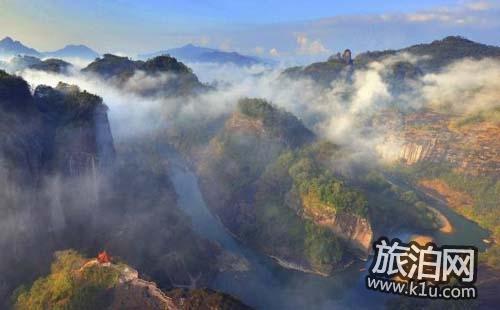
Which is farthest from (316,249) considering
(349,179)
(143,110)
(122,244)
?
(143,110)

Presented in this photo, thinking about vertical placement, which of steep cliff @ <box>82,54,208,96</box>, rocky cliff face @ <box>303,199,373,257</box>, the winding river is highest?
steep cliff @ <box>82,54,208,96</box>

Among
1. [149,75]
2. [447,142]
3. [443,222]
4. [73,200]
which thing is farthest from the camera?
[149,75]

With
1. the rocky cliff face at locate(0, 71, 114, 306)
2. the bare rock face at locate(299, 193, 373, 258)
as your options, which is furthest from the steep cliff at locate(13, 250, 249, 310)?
the bare rock face at locate(299, 193, 373, 258)

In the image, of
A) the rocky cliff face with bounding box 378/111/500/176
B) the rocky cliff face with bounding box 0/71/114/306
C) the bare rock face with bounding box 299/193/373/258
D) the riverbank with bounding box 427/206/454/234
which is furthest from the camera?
the rocky cliff face with bounding box 378/111/500/176

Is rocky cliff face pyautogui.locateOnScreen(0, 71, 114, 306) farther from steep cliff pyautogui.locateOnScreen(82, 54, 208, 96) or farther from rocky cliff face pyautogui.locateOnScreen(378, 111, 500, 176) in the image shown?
rocky cliff face pyautogui.locateOnScreen(378, 111, 500, 176)

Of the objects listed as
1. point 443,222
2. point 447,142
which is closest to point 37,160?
point 443,222

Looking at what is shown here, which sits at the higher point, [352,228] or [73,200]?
[73,200]

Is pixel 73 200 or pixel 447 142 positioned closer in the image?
pixel 73 200

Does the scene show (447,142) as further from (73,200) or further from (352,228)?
(73,200)

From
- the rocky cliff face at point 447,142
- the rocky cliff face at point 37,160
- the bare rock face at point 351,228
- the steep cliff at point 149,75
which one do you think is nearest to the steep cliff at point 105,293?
the rocky cliff face at point 37,160

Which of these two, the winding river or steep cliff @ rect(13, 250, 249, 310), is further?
the winding river

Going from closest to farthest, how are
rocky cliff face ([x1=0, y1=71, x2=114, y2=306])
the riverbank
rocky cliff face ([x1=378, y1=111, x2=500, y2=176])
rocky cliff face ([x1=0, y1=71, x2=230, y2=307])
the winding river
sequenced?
rocky cliff face ([x1=0, y1=71, x2=114, y2=306]) → rocky cliff face ([x1=0, y1=71, x2=230, y2=307]) → the winding river → the riverbank → rocky cliff face ([x1=378, y1=111, x2=500, y2=176])

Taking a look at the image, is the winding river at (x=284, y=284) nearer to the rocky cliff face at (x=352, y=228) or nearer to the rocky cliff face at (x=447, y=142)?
the rocky cliff face at (x=352, y=228)
